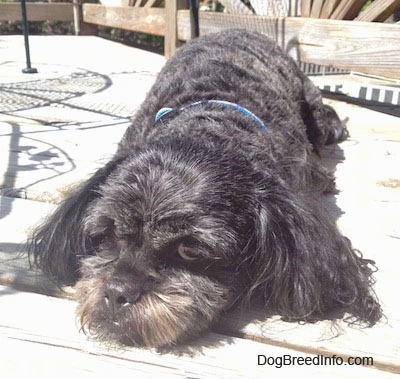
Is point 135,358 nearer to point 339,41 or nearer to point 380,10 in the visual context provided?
point 339,41

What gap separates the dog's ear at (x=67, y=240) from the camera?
6.29 feet

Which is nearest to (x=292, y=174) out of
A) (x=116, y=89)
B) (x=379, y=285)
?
(x=379, y=285)

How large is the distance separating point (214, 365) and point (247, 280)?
0.34 m

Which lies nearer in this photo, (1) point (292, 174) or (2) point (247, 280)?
(2) point (247, 280)

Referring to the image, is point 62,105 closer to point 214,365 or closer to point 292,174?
point 292,174

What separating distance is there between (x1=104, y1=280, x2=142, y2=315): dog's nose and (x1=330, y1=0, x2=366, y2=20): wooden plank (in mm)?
3839

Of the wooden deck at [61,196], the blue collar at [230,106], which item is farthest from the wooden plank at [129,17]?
the blue collar at [230,106]

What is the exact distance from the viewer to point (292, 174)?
2.33 m

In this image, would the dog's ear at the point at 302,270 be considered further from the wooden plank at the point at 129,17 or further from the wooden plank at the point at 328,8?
the wooden plank at the point at 129,17

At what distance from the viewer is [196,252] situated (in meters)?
1.67

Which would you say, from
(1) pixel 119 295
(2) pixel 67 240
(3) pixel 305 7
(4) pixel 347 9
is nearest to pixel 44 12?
(3) pixel 305 7

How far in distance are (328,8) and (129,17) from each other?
10.9 ft

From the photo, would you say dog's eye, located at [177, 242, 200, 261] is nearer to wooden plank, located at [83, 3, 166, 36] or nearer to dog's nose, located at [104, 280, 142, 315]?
dog's nose, located at [104, 280, 142, 315]

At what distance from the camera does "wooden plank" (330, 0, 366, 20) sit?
4757 millimetres
